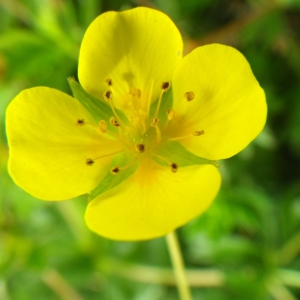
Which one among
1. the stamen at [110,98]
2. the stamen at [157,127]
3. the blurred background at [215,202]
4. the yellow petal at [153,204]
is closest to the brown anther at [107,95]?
the stamen at [110,98]

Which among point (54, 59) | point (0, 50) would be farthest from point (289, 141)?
point (0, 50)

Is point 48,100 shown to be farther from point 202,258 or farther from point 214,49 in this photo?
point 202,258

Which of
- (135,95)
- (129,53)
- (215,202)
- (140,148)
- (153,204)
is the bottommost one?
(215,202)

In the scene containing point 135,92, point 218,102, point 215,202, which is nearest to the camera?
point 218,102

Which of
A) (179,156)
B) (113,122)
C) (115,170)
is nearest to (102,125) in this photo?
(113,122)

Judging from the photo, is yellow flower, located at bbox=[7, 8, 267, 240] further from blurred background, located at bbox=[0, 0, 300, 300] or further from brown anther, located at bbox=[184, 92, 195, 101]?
blurred background, located at bbox=[0, 0, 300, 300]

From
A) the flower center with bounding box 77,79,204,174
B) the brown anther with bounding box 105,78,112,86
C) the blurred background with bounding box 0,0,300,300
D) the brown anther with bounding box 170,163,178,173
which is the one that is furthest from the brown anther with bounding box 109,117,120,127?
the blurred background with bounding box 0,0,300,300

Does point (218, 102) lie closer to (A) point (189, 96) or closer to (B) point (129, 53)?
(A) point (189, 96)
